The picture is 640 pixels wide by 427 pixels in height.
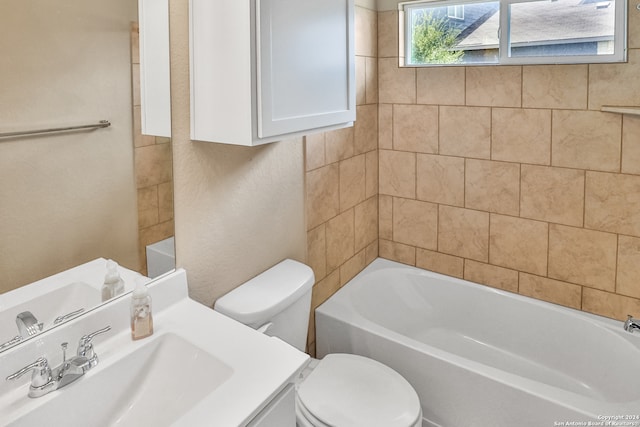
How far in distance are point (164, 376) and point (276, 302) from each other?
1.63 feet

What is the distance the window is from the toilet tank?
150 centimetres

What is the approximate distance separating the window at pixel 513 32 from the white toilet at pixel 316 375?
1517 millimetres

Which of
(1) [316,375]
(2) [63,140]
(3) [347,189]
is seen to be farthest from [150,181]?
(3) [347,189]

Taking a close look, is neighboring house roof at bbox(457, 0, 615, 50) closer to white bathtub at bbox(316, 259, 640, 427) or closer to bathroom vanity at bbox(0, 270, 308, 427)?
white bathtub at bbox(316, 259, 640, 427)

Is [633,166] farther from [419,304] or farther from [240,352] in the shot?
[240,352]

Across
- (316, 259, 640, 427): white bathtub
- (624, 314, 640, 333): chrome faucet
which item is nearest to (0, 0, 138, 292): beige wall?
(316, 259, 640, 427): white bathtub

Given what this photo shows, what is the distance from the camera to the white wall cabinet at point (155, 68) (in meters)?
1.35

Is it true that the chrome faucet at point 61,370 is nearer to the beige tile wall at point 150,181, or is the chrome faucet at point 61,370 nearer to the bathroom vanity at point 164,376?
the bathroom vanity at point 164,376

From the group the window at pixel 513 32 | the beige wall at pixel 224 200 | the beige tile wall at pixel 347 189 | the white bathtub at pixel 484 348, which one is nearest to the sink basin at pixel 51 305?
the beige wall at pixel 224 200

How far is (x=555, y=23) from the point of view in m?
2.29

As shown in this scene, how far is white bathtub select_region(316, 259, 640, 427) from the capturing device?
1.80 metres

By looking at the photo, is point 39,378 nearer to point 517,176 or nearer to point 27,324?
point 27,324

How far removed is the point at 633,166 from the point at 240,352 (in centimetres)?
194

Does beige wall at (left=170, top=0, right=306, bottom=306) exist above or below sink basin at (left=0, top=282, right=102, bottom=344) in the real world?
above
